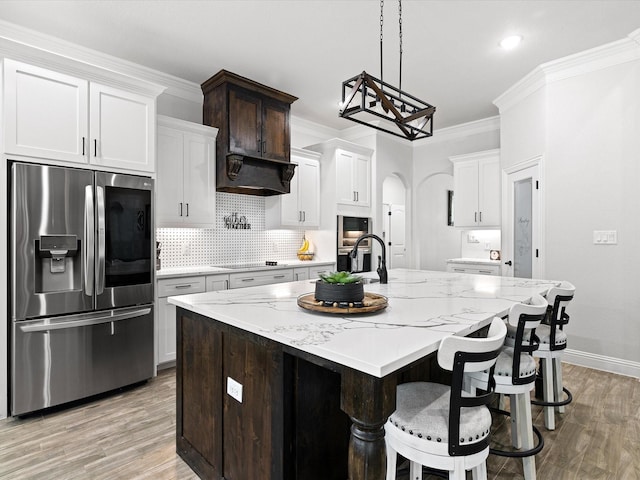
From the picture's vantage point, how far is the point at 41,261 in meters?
2.64

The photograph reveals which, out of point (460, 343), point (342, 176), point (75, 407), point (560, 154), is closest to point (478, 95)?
point (560, 154)

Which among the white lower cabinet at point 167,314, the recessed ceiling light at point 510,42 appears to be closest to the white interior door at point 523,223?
the recessed ceiling light at point 510,42

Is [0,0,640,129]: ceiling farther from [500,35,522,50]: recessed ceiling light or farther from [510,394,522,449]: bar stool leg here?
[510,394,522,449]: bar stool leg

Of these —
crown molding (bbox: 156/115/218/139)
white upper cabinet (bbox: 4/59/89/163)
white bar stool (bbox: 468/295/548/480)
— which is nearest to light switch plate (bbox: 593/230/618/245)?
white bar stool (bbox: 468/295/548/480)

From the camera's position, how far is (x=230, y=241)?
4602mm

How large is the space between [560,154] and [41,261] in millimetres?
4707

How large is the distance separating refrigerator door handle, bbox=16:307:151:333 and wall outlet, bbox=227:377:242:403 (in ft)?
5.64

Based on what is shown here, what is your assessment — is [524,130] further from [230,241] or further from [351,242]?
[230,241]

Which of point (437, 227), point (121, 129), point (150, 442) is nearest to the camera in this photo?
point (150, 442)

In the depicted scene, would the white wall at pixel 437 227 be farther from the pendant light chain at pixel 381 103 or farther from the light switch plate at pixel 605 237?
the pendant light chain at pixel 381 103

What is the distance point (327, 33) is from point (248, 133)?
1.40 meters

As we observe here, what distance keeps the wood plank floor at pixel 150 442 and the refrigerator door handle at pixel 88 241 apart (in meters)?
0.90

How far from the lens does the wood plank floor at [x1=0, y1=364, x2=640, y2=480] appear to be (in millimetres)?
2010

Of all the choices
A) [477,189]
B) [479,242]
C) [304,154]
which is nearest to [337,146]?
[304,154]
